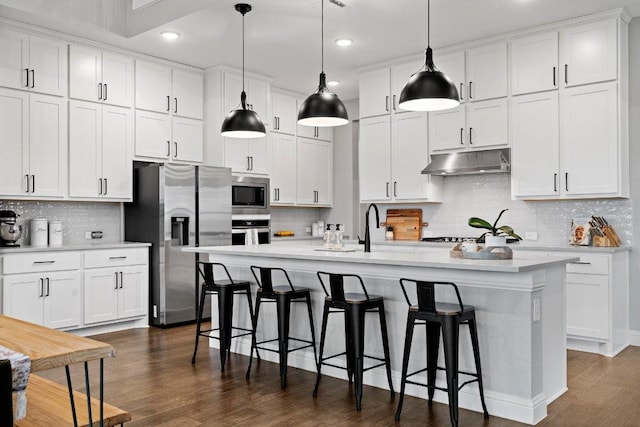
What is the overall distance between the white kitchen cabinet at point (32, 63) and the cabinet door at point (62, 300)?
1.82 meters

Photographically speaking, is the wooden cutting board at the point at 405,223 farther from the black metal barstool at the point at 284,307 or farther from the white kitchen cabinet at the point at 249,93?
the black metal barstool at the point at 284,307

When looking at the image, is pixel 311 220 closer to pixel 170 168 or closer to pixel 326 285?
pixel 170 168

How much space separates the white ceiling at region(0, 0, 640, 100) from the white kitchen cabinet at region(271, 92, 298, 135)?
4.23 ft

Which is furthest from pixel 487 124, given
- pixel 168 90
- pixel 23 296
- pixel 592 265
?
pixel 23 296

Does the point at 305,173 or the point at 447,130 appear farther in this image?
the point at 305,173

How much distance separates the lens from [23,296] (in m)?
5.07

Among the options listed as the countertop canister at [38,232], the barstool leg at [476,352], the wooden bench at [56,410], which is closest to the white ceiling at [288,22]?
the countertop canister at [38,232]

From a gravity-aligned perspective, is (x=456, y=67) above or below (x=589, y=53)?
above

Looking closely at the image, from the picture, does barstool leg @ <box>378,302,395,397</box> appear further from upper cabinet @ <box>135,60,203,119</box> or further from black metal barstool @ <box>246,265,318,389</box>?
upper cabinet @ <box>135,60,203,119</box>

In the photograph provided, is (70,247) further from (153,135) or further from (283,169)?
(283,169)

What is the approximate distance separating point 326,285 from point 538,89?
9.75ft

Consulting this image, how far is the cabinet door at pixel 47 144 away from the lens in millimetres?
5410

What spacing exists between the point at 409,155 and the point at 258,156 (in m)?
2.00

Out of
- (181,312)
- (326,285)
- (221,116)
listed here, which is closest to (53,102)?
(221,116)
